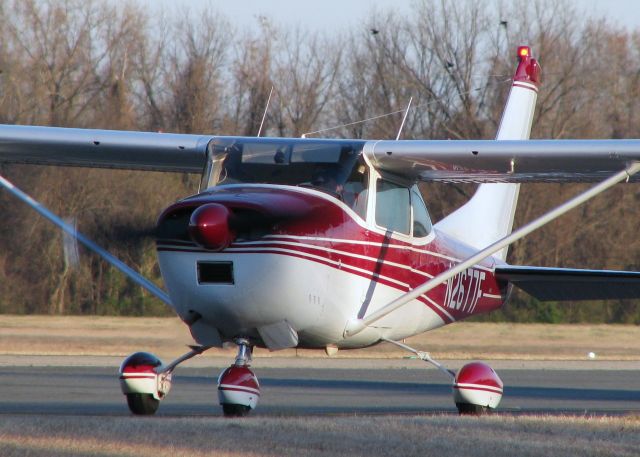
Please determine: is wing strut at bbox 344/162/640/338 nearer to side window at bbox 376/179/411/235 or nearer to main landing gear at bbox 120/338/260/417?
side window at bbox 376/179/411/235

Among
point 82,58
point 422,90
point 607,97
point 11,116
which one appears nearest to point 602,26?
point 607,97

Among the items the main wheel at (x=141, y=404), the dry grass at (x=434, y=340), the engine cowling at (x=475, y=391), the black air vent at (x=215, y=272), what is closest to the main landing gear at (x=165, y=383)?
the main wheel at (x=141, y=404)

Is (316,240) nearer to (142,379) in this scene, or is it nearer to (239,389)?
(239,389)

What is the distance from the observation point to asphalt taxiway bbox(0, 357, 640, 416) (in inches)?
418

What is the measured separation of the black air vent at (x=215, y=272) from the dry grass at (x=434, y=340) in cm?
999

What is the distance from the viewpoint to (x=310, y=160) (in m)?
9.23

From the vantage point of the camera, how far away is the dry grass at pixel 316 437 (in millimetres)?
6320

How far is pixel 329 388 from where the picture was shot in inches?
522

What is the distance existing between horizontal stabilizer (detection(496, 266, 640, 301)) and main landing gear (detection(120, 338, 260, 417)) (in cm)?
400

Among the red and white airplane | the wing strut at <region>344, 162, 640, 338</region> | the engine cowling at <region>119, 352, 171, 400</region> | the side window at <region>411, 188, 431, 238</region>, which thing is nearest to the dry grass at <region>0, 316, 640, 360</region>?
the red and white airplane

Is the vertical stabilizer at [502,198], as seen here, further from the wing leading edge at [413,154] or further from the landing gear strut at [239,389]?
the landing gear strut at [239,389]

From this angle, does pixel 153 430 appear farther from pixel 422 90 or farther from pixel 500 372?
pixel 422 90

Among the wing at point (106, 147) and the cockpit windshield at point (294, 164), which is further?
the wing at point (106, 147)

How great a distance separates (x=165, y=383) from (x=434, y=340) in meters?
13.3
